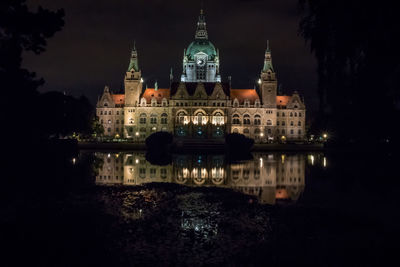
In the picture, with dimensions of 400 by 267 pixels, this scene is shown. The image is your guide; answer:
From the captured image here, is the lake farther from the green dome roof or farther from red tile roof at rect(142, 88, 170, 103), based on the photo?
the green dome roof

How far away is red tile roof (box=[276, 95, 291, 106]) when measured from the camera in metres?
103

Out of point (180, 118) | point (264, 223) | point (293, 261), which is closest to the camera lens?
point (293, 261)

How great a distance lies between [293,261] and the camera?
9133mm

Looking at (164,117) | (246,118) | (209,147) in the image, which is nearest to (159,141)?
(209,147)

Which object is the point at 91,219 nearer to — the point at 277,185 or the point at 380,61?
the point at 380,61

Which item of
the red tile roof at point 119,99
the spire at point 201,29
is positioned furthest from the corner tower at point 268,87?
the red tile roof at point 119,99

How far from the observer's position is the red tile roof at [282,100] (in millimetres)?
103188

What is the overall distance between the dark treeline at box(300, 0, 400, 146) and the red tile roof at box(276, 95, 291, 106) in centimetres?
9036

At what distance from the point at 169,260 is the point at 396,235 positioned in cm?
735

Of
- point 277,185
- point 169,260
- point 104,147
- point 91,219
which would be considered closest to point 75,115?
point 104,147

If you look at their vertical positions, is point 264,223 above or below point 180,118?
below

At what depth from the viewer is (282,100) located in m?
104

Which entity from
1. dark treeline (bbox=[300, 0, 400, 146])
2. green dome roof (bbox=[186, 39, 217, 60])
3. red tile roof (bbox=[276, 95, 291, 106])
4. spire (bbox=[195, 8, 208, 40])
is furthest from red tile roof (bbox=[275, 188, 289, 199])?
spire (bbox=[195, 8, 208, 40])

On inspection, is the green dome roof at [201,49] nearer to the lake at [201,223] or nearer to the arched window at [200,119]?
the arched window at [200,119]
